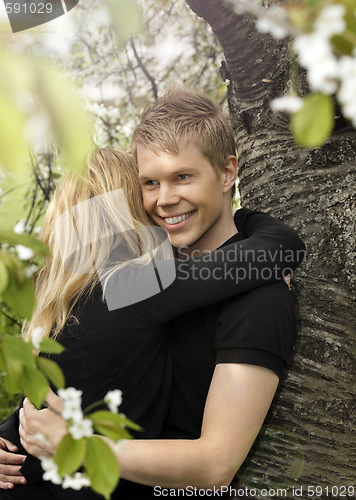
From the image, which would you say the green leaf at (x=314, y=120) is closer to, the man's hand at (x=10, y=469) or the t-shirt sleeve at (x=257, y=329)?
the t-shirt sleeve at (x=257, y=329)

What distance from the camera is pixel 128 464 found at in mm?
1521

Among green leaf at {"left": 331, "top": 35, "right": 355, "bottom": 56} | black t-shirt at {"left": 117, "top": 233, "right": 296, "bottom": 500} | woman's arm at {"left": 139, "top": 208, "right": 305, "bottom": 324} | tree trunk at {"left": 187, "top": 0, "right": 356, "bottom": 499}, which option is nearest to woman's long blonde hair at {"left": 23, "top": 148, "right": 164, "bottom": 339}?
woman's arm at {"left": 139, "top": 208, "right": 305, "bottom": 324}

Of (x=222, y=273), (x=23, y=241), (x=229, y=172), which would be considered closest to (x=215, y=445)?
(x=222, y=273)

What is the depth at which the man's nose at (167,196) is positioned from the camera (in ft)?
6.52

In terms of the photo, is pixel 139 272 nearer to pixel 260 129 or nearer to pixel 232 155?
pixel 232 155

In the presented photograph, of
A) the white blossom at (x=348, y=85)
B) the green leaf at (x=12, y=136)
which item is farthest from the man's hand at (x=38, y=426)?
the white blossom at (x=348, y=85)

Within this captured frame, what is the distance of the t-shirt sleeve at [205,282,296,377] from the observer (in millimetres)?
1639

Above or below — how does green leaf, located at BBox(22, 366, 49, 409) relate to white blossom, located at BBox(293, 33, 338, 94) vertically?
below

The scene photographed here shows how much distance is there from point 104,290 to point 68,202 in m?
0.40

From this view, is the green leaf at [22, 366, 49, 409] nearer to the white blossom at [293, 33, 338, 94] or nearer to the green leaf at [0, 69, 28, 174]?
the green leaf at [0, 69, 28, 174]

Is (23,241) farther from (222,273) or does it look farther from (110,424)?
(222,273)

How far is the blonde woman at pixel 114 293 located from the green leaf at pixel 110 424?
2.60 ft

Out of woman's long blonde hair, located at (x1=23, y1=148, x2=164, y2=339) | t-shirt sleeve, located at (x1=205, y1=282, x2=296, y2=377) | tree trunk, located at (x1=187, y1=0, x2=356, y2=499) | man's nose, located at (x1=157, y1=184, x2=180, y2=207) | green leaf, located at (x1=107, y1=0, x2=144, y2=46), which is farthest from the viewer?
tree trunk, located at (x1=187, y1=0, x2=356, y2=499)

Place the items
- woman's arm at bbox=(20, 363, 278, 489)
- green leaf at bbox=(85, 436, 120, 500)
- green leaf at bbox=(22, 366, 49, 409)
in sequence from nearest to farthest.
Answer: green leaf at bbox=(85, 436, 120, 500)
green leaf at bbox=(22, 366, 49, 409)
woman's arm at bbox=(20, 363, 278, 489)
